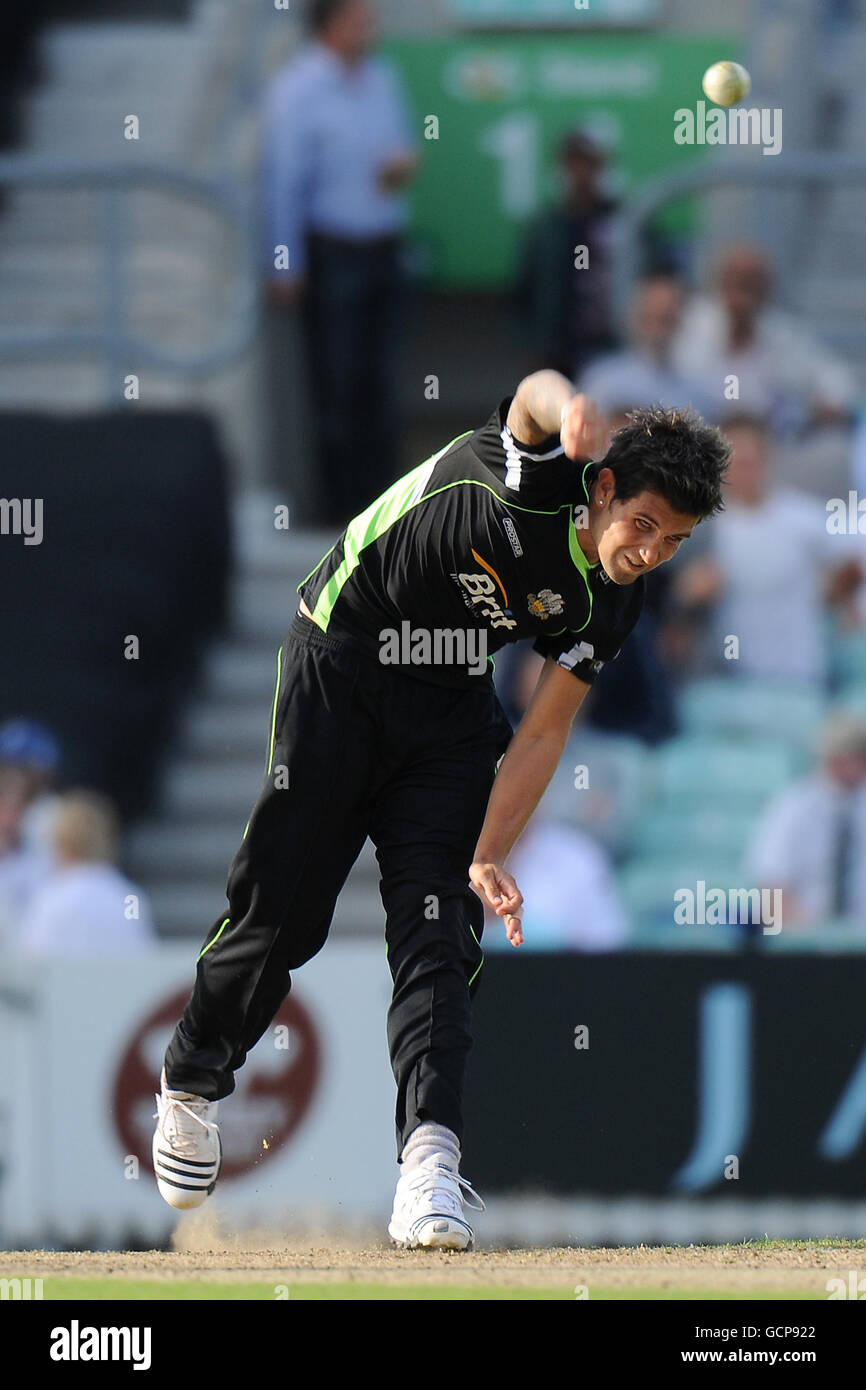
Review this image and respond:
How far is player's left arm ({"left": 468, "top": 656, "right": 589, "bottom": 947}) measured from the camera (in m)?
5.27

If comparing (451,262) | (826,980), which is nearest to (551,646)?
(826,980)

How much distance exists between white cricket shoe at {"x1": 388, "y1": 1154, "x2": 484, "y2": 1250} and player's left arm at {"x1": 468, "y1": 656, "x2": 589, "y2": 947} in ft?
2.12

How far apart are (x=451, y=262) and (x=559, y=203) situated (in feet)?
10.00

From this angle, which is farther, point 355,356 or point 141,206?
point 141,206

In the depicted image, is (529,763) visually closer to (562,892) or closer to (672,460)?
(672,460)

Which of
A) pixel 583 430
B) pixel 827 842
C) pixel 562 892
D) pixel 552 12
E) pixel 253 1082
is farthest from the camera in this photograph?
pixel 552 12

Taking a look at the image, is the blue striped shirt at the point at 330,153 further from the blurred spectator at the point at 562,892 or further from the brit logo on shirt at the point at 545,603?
the brit logo on shirt at the point at 545,603

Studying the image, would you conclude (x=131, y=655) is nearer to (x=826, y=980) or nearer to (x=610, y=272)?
(x=610, y=272)

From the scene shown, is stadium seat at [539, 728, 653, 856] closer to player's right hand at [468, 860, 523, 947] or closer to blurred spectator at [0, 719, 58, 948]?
blurred spectator at [0, 719, 58, 948]

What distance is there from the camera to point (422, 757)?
212 inches

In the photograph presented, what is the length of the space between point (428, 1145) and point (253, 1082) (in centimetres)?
321

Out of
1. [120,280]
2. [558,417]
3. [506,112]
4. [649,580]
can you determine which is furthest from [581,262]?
[558,417]

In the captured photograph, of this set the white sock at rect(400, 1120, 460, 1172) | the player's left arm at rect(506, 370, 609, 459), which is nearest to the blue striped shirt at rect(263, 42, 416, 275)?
the player's left arm at rect(506, 370, 609, 459)

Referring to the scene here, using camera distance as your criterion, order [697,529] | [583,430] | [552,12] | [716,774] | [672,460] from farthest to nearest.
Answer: [552,12] < [716,774] < [697,529] < [672,460] < [583,430]
